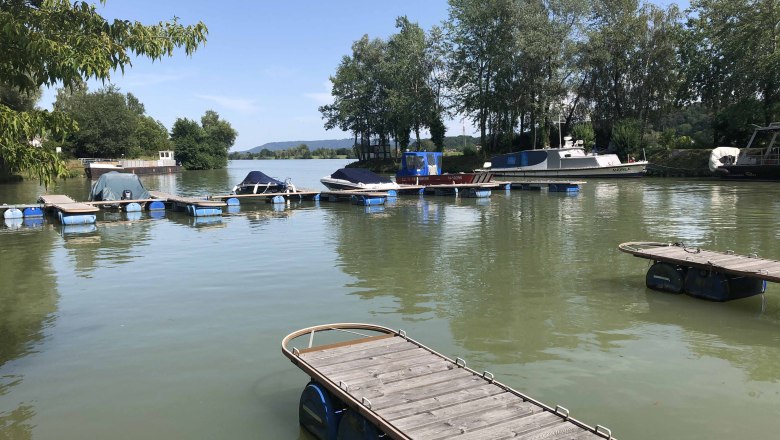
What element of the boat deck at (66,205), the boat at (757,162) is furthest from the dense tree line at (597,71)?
the boat deck at (66,205)

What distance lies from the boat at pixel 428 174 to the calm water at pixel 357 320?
56.7ft

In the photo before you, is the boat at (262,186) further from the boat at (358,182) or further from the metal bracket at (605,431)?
the metal bracket at (605,431)

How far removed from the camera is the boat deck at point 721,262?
29.1 ft


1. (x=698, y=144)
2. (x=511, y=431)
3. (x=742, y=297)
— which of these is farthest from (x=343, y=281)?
(x=698, y=144)

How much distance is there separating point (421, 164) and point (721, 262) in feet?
94.3

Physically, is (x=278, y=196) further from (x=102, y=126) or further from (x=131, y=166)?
(x=102, y=126)

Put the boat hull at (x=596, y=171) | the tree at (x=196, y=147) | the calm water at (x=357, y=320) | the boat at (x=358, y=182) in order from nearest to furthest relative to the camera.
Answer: the calm water at (x=357, y=320) < the boat at (x=358, y=182) < the boat hull at (x=596, y=171) < the tree at (x=196, y=147)

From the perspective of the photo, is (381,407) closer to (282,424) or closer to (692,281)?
(282,424)

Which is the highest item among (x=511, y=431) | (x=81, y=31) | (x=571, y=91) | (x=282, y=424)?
(x=571, y=91)

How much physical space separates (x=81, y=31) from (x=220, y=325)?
16.2ft

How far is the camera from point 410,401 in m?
4.76

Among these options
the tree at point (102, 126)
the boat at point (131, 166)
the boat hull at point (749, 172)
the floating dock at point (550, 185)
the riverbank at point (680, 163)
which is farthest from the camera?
the tree at point (102, 126)

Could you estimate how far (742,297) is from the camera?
9805 millimetres

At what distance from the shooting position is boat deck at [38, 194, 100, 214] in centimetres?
2361
